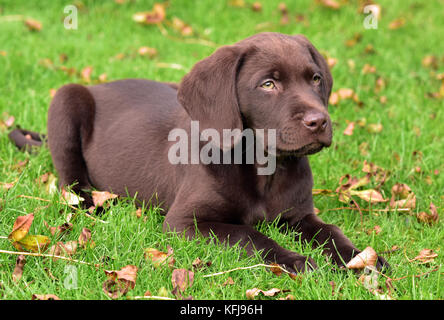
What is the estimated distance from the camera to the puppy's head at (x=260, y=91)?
283 cm

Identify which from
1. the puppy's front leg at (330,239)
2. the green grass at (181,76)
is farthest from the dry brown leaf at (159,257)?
the puppy's front leg at (330,239)

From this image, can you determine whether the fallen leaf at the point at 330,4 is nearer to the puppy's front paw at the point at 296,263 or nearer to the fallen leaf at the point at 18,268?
the puppy's front paw at the point at 296,263

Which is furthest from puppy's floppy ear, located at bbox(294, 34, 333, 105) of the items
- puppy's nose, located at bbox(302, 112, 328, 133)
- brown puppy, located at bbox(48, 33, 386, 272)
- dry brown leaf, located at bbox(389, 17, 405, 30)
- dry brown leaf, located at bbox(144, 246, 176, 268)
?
dry brown leaf, located at bbox(389, 17, 405, 30)

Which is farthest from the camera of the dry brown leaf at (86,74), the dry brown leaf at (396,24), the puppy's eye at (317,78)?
the dry brown leaf at (396,24)

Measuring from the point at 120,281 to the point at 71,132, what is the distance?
1.58m

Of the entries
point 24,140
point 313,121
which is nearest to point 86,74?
point 24,140

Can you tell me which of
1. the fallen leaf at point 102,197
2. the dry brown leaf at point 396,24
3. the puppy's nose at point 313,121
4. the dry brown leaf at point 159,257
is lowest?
the fallen leaf at point 102,197

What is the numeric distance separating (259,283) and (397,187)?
156 centimetres

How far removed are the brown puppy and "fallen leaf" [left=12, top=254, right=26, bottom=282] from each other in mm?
751

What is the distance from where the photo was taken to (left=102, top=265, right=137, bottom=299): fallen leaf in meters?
2.49

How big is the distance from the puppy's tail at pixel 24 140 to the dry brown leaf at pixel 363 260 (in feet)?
7.79

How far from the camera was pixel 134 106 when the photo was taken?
3828 mm

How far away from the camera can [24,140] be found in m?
4.11

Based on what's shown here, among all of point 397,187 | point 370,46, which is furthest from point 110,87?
point 370,46
